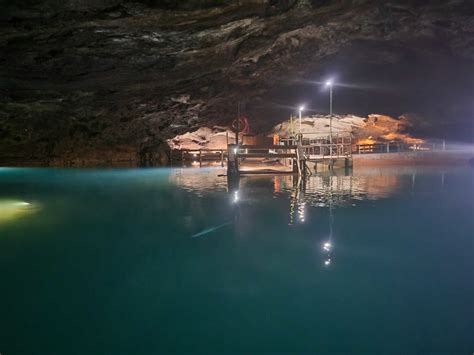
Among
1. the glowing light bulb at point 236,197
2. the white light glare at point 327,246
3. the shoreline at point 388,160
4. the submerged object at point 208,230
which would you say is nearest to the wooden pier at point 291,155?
the shoreline at point 388,160

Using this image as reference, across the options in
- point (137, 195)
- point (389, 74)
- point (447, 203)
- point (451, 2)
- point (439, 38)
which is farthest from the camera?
point (389, 74)

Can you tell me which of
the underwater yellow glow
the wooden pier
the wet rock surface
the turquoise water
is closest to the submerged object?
the turquoise water

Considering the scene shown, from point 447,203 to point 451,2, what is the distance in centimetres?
862

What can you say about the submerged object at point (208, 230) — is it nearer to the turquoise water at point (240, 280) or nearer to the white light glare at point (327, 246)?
the turquoise water at point (240, 280)

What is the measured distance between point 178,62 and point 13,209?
10.2 meters

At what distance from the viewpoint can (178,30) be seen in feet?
40.4

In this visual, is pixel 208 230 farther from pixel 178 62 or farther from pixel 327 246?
pixel 178 62

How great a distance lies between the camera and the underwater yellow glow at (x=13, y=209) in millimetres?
8211

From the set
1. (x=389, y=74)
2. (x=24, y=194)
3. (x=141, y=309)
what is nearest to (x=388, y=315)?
(x=141, y=309)

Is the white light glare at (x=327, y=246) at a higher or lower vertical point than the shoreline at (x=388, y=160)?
lower

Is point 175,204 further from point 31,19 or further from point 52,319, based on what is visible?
Result: point 31,19

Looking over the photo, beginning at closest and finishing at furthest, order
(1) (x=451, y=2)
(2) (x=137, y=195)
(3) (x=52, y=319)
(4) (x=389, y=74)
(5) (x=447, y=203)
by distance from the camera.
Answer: (3) (x=52, y=319)
(5) (x=447, y=203)
(2) (x=137, y=195)
(1) (x=451, y=2)
(4) (x=389, y=74)

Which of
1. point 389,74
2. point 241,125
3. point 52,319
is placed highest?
point 389,74

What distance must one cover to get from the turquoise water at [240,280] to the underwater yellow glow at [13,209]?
8 centimetres
